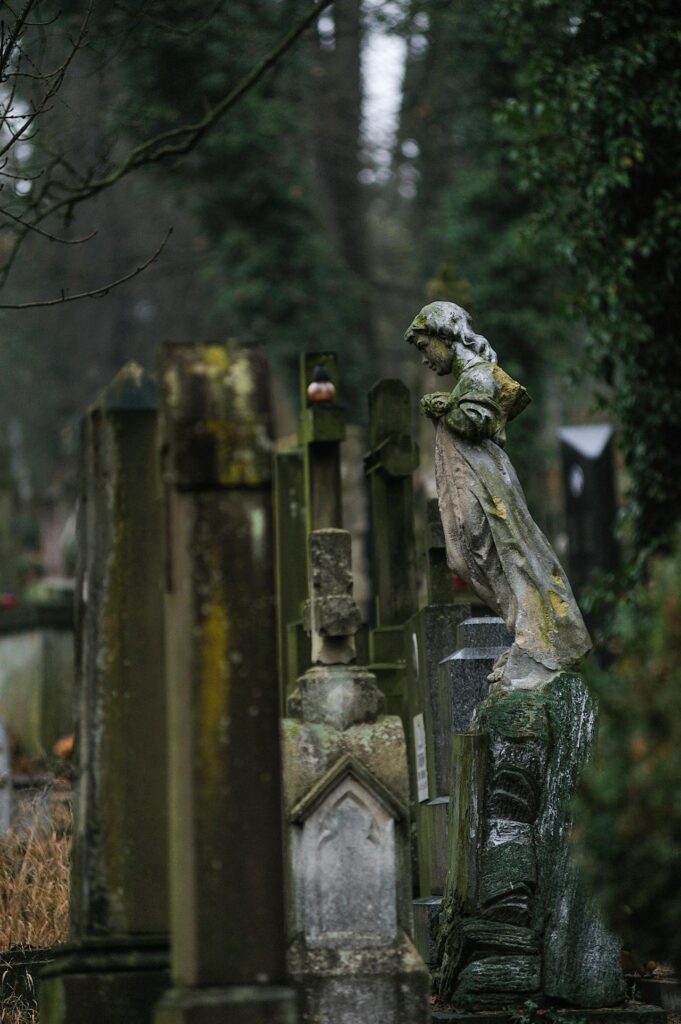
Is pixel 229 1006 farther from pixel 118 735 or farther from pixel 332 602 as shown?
pixel 332 602

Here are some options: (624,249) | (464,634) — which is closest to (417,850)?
(464,634)

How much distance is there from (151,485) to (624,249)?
29.3 ft

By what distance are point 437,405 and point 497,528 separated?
0.63 m

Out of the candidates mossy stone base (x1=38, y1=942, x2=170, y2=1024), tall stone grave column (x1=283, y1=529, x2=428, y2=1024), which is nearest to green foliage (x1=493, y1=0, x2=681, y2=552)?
tall stone grave column (x1=283, y1=529, x2=428, y2=1024)

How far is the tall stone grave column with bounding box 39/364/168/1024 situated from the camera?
5586 mm

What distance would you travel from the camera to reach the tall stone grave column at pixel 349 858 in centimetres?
608

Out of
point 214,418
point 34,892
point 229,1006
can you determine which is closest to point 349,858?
point 229,1006

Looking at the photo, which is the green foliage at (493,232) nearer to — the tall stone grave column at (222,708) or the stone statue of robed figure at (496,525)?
the stone statue of robed figure at (496,525)

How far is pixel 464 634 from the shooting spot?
884 centimetres

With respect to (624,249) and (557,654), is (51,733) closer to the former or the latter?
(624,249)

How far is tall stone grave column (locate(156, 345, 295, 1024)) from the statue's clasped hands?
8.46ft

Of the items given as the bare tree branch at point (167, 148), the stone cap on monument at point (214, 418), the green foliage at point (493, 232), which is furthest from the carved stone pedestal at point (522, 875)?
the green foliage at point (493, 232)

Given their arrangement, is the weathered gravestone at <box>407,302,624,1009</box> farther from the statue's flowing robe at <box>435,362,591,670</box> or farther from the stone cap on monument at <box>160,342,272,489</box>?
A: the stone cap on monument at <box>160,342,272,489</box>

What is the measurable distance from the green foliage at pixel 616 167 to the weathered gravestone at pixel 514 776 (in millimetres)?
6506
